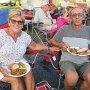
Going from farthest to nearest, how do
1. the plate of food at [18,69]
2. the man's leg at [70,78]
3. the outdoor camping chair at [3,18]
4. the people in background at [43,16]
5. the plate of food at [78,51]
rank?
the people in background at [43,16] < the outdoor camping chair at [3,18] < the plate of food at [78,51] < the man's leg at [70,78] < the plate of food at [18,69]

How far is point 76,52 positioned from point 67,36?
316 millimetres

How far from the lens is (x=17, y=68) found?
102 inches

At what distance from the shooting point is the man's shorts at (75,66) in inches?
112

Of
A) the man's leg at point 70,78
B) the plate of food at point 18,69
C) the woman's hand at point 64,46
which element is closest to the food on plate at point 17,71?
the plate of food at point 18,69

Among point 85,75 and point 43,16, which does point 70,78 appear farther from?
point 43,16

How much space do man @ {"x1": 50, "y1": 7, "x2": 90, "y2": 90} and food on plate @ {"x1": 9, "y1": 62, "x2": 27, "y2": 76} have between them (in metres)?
0.49

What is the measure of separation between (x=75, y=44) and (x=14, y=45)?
2.64ft

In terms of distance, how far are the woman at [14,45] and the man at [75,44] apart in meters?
0.45

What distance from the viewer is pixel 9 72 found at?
8.36ft

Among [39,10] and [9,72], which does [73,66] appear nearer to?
[9,72]

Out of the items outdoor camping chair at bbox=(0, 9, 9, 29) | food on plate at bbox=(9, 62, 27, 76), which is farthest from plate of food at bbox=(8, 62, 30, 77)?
outdoor camping chair at bbox=(0, 9, 9, 29)

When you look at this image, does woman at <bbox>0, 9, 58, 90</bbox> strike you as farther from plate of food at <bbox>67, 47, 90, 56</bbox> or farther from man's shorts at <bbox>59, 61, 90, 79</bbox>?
plate of food at <bbox>67, 47, 90, 56</bbox>

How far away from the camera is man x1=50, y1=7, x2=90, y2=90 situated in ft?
9.23

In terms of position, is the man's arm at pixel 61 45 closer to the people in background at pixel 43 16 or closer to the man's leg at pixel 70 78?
the man's leg at pixel 70 78
